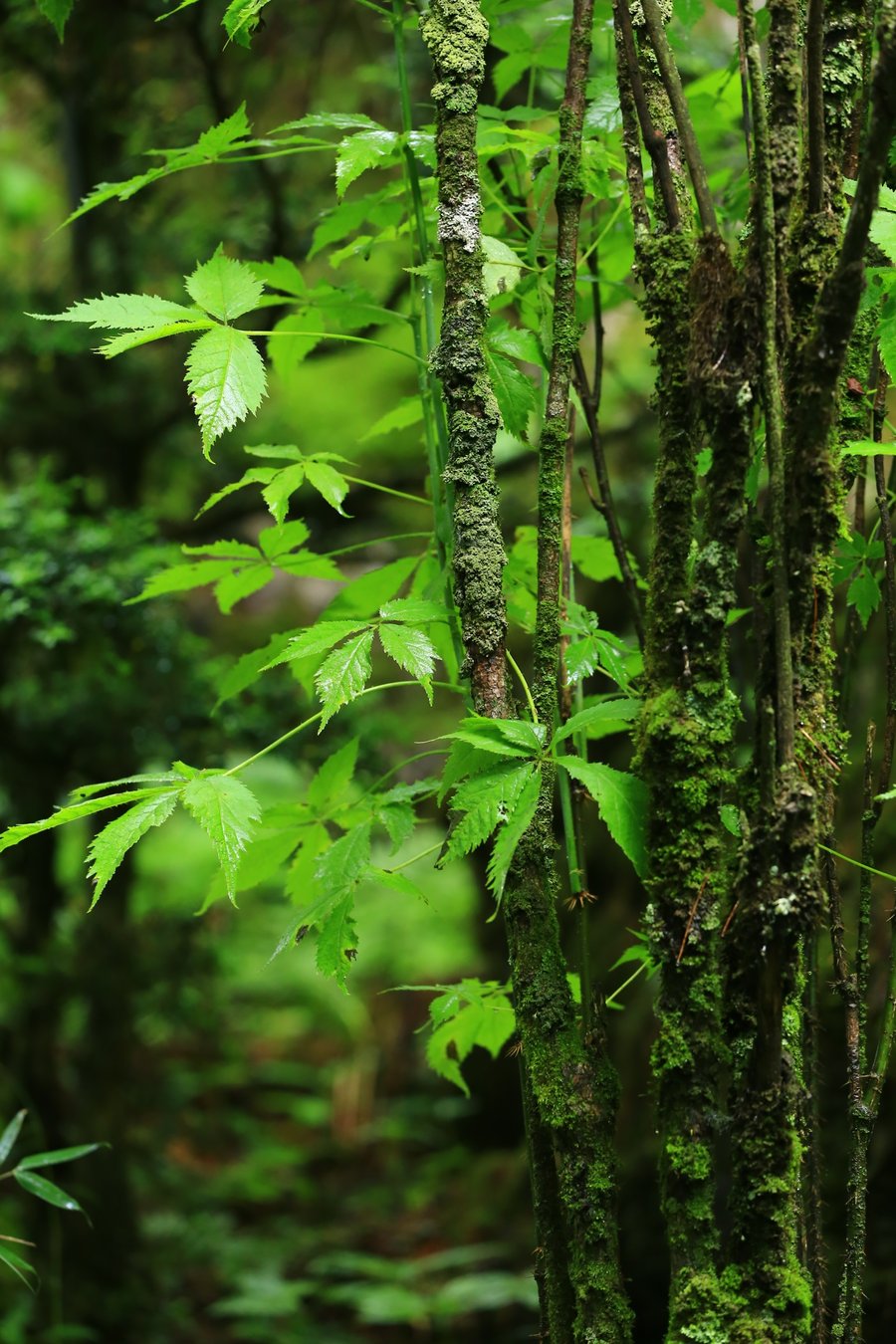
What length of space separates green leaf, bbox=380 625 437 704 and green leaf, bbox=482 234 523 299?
12.1 inches

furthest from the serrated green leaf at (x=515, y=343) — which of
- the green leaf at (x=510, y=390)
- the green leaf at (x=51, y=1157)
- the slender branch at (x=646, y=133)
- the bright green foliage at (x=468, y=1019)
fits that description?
the green leaf at (x=51, y=1157)

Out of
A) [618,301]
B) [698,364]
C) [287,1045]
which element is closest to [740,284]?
[698,364]

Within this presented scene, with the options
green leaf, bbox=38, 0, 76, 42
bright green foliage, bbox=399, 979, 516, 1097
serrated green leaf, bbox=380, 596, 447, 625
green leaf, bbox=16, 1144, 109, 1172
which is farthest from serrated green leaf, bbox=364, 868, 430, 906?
green leaf, bbox=38, 0, 76, 42

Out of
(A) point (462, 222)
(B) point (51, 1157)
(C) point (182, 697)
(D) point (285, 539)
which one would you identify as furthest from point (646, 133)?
(C) point (182, 697)

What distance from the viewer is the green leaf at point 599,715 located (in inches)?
34.1

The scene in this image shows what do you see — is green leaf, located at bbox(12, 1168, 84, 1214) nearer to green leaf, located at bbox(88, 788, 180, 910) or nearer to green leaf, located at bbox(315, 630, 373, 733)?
green leaf, located at bbox(88, 788, 180, 910)

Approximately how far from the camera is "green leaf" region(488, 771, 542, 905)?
78 centimetres

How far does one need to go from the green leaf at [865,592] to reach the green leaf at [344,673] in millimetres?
483

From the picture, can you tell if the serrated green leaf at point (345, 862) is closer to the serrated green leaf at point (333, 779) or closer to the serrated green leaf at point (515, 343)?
the serrated green leaf at point (333, 779)

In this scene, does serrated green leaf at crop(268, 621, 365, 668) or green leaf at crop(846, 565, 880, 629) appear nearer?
serrated green leaf at crop(268, 621, 365, 668)

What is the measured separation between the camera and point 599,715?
0.89m

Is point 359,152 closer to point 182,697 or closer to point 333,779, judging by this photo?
point 333,779

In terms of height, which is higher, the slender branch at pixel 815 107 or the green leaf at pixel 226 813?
the slender branch at pixel 815 107

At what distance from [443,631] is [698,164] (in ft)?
1.65
